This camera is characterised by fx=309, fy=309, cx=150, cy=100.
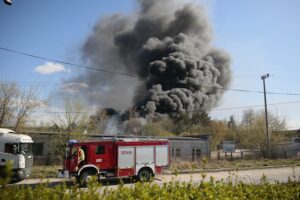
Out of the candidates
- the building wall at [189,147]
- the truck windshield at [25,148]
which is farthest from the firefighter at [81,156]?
the building wall at [189,147]

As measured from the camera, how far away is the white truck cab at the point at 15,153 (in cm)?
1603

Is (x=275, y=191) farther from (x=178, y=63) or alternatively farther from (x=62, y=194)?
(x=178, y=63)

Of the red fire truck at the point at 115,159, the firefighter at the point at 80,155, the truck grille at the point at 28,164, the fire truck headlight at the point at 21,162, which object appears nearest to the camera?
the red fire truck at the point at 115,159

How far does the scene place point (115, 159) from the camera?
52.1 ft

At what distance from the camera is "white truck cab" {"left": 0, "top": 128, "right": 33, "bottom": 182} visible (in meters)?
16.0

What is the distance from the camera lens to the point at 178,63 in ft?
183

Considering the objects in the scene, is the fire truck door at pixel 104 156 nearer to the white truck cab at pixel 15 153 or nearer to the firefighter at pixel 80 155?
the firefighter at pixel 80 155

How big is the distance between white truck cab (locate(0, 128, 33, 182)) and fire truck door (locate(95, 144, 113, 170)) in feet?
13.5

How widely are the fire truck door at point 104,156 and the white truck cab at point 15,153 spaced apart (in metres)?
4.12

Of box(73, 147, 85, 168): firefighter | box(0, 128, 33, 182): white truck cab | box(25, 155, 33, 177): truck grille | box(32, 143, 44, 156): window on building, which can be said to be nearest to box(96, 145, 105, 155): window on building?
box(73, 147, 85, 168): firefighter


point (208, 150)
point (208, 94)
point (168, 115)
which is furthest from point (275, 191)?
point (208, 94)

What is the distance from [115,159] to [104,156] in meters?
0.59

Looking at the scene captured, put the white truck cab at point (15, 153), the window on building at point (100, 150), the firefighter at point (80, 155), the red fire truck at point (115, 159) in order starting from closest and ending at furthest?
the red fire truck at point (115, 159), the firefighter at point (80, 155), the window on building at point (100, 150), the white truck cab at point (15, 153)

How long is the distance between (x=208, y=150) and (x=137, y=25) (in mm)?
40992
